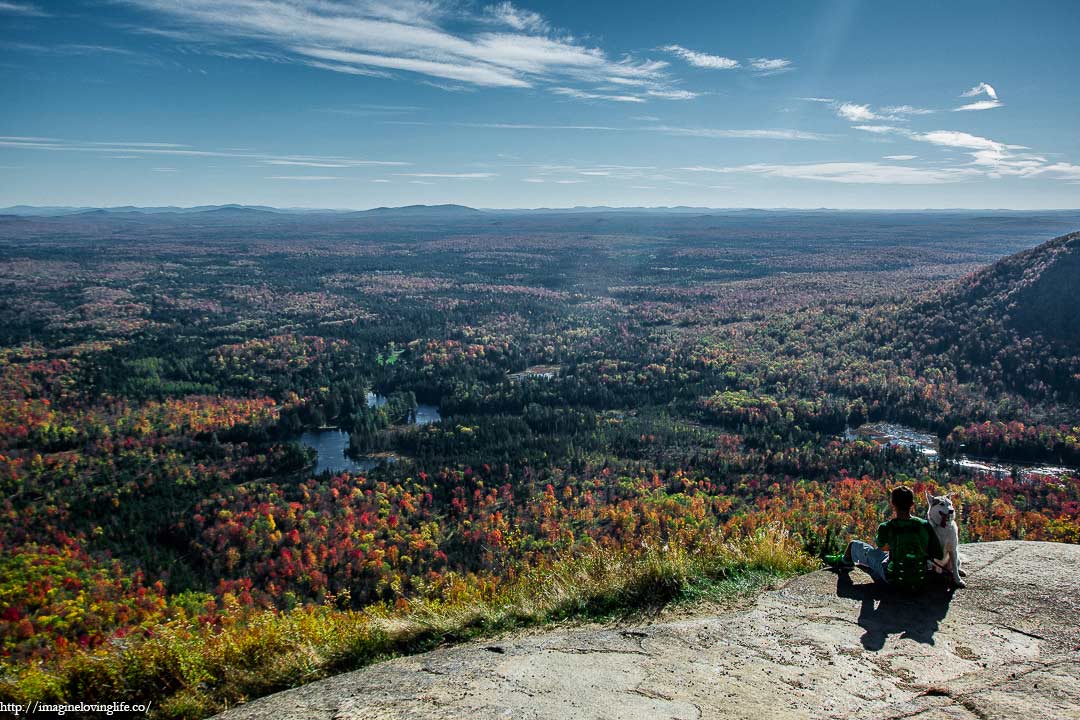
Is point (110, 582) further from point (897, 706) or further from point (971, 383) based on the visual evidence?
point (971, 383)

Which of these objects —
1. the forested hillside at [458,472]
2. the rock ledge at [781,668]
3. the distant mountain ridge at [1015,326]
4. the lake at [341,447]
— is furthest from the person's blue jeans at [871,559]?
the distant mountain ridge at [1015,326]

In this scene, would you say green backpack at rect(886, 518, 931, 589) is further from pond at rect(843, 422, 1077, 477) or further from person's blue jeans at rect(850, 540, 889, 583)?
pond at rect(843, 422, 1077, 477)

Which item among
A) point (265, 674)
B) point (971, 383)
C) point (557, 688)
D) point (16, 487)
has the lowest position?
point (16, 487)

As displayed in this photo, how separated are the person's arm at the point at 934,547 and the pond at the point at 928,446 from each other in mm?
95375

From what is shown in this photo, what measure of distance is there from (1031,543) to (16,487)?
119218 mm

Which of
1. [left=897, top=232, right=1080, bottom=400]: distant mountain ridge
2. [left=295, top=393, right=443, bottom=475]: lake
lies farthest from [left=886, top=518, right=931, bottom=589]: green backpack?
[left=897, top=232, right=1080, bottom=400]: distant mountain ridge

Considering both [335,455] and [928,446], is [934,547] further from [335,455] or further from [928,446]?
[335,455]

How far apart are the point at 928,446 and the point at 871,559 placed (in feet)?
354

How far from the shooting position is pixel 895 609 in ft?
34.2

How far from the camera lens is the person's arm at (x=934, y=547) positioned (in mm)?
10742

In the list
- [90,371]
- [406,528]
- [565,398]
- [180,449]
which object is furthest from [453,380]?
[90,371]

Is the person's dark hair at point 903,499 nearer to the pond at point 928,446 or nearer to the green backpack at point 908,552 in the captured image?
the green backpack at point 908,552

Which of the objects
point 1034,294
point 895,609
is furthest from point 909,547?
point 1034,294

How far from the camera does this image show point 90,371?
486 feet
